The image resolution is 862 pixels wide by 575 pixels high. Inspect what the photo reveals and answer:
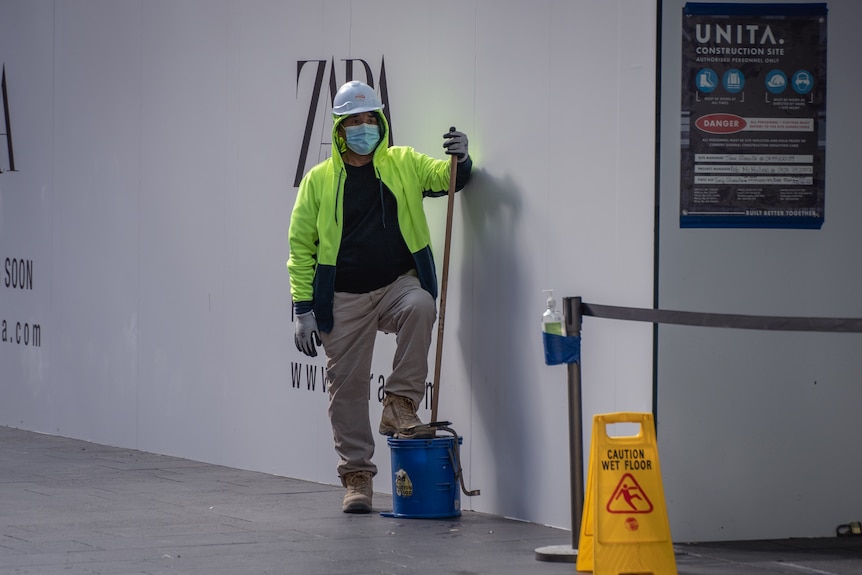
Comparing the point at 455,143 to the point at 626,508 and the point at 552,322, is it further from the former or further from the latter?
the point at 626,508

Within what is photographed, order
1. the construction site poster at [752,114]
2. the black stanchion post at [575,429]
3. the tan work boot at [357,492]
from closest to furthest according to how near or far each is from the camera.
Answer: the black stanchion post at [575,429] < the construction site poster at [752,114] < the tan work boot at [357,492]

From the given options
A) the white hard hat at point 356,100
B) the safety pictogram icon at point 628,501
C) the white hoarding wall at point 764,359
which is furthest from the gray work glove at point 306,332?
the safety pictogram icon at point 628,501

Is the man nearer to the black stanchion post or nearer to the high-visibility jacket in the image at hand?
the high-visibility jacket

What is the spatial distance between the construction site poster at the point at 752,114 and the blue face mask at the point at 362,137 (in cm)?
169

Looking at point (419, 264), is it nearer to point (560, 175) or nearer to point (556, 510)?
point (560, 175)

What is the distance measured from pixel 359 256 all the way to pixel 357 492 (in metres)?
1.12

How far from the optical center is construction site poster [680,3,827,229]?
6086 mm

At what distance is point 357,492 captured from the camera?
7.12 metres

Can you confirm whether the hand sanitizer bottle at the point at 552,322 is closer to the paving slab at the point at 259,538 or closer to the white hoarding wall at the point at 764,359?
the white hoarding wall at the point at 764,359

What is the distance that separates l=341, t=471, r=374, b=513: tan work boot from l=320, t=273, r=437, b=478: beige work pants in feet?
0.11

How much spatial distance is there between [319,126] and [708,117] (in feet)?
8.82

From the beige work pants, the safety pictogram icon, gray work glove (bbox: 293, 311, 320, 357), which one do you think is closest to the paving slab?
the beige work pants

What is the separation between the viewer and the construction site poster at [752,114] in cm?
609

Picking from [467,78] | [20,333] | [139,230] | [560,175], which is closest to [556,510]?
[560,175]
